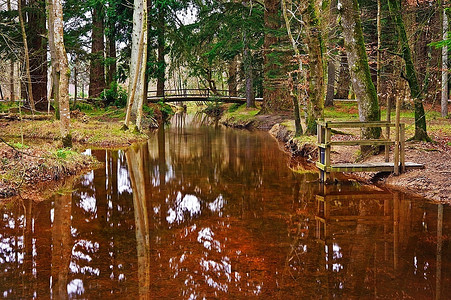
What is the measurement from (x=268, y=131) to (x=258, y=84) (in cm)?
770

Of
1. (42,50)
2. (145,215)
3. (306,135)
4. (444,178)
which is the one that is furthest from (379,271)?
(42,50)

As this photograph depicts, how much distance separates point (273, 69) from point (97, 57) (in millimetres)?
11047

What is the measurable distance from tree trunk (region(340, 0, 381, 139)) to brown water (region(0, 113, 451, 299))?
2527 millimetres

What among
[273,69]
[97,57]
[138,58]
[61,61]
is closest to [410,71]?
[61,61]

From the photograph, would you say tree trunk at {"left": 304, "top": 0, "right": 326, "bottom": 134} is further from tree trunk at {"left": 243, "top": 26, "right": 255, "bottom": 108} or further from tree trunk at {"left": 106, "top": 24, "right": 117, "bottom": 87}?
tree trunk at {"left": 106, "top": 24, "right": 117, "bottom": 87}

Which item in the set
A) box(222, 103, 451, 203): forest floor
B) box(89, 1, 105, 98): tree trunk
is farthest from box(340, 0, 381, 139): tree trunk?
box(89, 1, 105, 98): tree trunk

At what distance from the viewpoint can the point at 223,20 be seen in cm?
2894

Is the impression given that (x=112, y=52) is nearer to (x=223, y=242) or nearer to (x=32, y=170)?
(x=32, y=170)

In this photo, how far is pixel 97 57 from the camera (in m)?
27.4

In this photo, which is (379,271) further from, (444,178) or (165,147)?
(165,147)

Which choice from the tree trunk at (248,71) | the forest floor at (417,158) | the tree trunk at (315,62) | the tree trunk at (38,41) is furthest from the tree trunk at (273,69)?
the tree trunk at (38,41)

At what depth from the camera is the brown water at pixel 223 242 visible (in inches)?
187

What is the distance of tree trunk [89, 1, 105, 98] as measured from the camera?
2784 cm

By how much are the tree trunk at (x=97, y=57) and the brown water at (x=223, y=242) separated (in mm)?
19636
